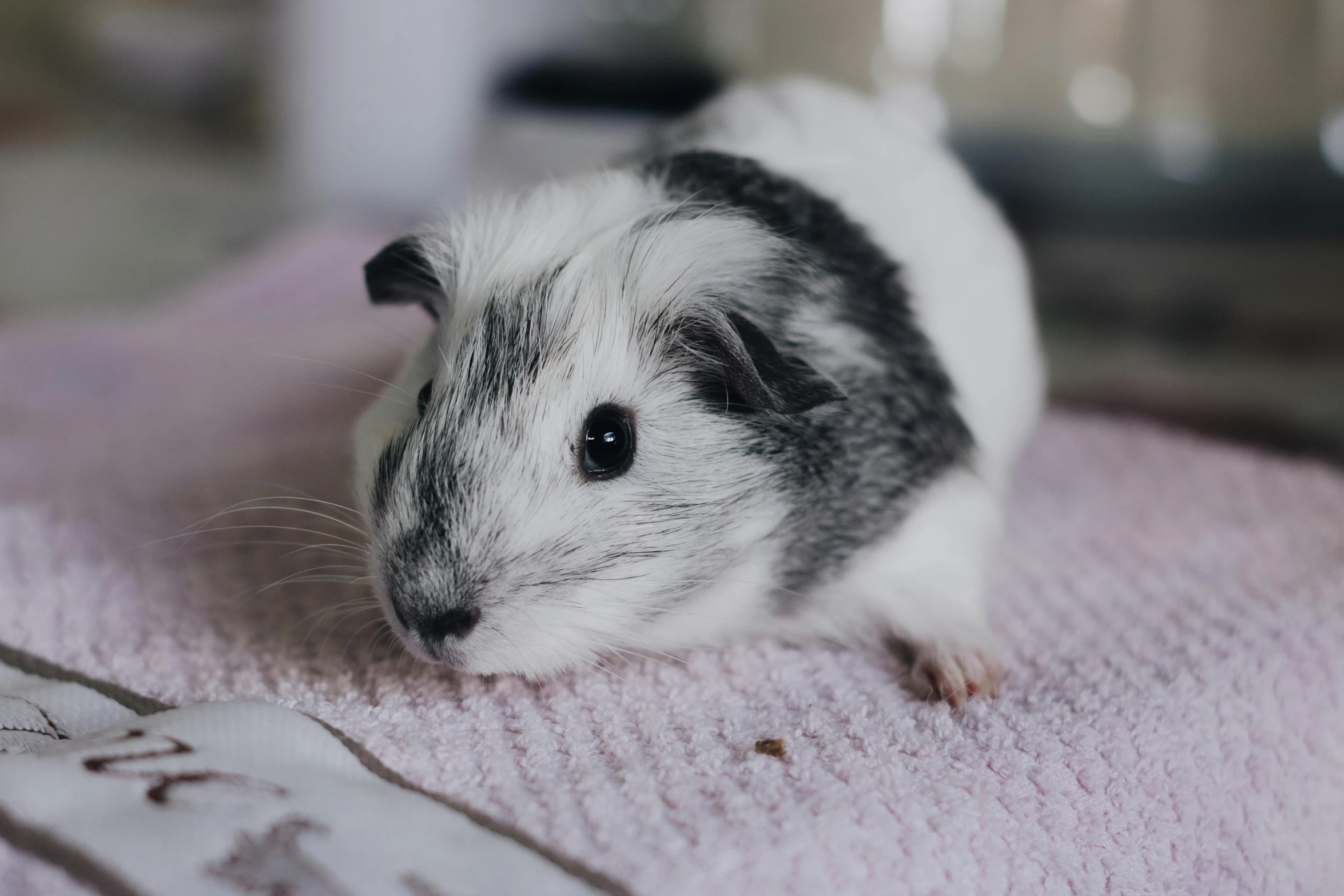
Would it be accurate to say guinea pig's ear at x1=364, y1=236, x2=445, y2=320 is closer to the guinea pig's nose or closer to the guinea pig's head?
the guinea pig's head

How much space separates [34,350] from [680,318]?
202 centimetres

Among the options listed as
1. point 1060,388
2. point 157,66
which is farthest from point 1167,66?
point 157,66

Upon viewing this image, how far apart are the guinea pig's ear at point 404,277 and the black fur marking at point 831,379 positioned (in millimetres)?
313

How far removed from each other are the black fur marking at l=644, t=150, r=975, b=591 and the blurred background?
152 cm

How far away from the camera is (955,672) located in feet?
3.89

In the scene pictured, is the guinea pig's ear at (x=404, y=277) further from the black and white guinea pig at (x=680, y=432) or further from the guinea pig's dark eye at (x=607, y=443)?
the guinea pig's dark eye at (x=607, y=443)

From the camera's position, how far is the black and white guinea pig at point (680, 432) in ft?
3.34

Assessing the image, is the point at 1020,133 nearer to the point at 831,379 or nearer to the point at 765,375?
the point at 831,379

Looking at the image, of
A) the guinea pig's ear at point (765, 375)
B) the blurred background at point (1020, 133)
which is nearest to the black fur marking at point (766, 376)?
the guinea pig's ear at point (765, 375)

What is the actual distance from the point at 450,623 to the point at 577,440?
0.72 ft

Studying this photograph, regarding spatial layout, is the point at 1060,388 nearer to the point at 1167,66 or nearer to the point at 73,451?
the point at 1167,66

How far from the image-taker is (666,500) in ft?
3.57

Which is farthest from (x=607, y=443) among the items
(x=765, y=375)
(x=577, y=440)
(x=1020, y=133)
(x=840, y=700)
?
(x=1020, y=133)

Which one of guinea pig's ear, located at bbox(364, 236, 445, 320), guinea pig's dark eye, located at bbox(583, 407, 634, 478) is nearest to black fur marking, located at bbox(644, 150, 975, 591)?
guinea pig's dark eye, located at bbox(583, 407, 634, 478)
